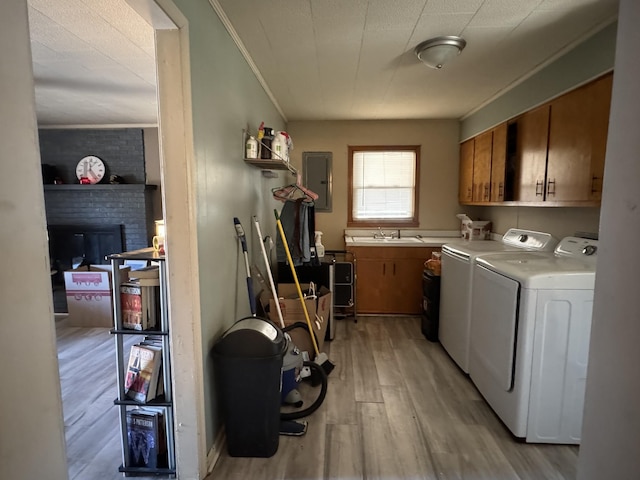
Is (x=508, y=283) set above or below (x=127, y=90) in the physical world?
below

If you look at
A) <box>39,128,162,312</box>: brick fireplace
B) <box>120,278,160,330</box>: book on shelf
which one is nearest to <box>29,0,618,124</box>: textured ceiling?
<box>39,128,162,312</box>: brick fireplace

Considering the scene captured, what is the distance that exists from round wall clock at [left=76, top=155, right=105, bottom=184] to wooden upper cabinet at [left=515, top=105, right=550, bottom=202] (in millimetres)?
4664

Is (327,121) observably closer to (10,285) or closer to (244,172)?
(244,172)

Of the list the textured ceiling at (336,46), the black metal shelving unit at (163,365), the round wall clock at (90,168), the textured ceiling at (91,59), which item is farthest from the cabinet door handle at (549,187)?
the round wall clock at (90,168)

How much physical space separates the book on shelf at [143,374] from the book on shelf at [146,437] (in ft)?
0.33

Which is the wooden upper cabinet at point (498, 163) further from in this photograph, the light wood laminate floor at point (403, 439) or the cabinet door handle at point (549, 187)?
the light wood laminate floor at point (403, 439)

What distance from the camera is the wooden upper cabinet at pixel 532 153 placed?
2527mm

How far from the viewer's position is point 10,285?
0.65 meters

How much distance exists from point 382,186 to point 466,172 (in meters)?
1.02

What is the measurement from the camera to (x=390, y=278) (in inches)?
155

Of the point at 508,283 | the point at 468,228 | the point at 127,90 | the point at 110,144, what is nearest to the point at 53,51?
the point at 127,90

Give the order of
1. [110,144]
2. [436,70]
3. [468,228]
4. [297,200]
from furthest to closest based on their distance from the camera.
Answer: [110,144], [468,228], [297,200], [436,70]

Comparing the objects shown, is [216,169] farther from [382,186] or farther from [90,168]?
[90,168]

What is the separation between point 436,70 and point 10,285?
9.49 ft
